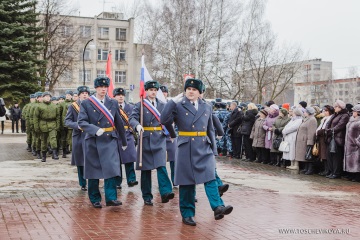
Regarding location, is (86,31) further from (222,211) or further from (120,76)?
(222,211)

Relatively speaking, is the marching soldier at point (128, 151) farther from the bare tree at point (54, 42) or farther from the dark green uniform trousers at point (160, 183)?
the bare tree at point (54, 42)

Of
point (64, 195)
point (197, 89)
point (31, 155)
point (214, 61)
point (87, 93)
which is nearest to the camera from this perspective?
point (197, 89)

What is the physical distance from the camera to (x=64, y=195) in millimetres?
10148

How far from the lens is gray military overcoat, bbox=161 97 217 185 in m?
7.80

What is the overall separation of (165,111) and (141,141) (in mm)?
1420

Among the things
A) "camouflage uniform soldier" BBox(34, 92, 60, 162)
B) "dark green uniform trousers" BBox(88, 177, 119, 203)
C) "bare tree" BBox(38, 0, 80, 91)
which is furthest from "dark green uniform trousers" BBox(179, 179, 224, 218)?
"bare tree" BBox(38, 0, 80, 91)

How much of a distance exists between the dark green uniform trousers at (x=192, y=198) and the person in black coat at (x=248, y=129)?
9961 millimetres

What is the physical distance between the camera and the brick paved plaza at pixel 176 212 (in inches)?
283

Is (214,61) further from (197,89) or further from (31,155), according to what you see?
(197,89)

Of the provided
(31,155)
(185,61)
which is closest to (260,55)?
(185,61)

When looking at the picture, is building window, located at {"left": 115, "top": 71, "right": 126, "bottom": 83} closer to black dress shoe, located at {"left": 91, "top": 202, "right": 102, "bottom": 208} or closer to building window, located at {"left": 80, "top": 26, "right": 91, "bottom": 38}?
building window, located at {"left": 80, "top": 26, "right": 91, "bottom": 38}

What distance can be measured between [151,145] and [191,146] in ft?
5.42

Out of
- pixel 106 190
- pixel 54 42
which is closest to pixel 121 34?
pixel 54 42

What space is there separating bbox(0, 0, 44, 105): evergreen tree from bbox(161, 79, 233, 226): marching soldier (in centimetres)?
3028
